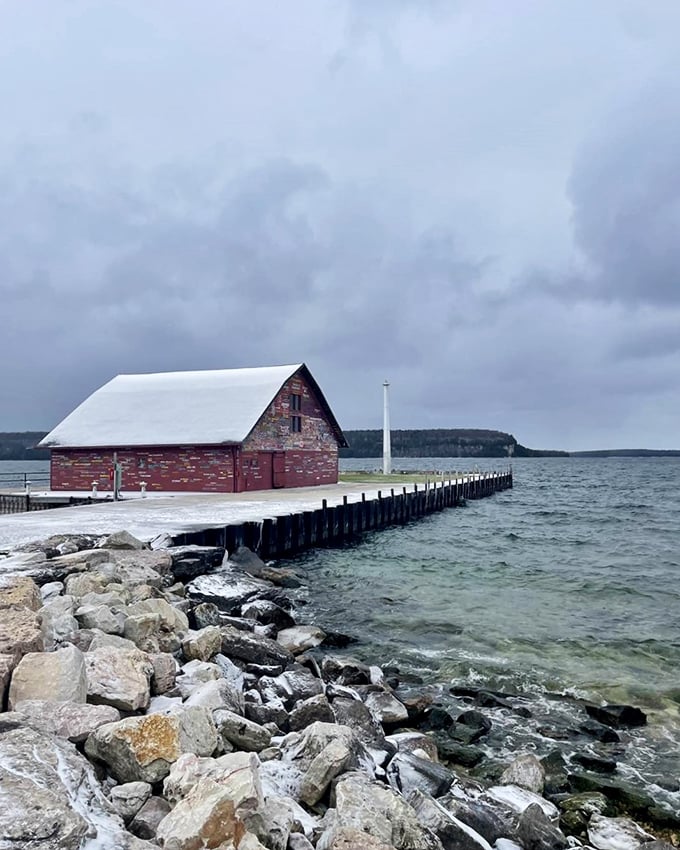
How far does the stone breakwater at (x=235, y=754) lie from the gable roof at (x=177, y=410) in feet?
66.8

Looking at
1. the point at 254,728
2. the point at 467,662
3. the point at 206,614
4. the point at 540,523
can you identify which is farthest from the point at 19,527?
the point at 540,523

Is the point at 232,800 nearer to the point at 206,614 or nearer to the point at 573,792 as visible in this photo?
the point at 573,792

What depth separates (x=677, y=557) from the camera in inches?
789

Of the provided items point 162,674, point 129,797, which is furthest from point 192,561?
point 129,797

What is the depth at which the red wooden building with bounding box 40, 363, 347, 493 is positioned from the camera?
93.1ft

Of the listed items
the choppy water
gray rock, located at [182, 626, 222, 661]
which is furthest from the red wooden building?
gray rock, located at [182, 626, 222, 661]

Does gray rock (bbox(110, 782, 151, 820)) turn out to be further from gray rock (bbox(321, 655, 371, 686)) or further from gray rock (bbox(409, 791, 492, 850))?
gray rock (bbox(321, 655, 371, 686))

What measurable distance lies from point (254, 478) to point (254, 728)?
24.9 meters

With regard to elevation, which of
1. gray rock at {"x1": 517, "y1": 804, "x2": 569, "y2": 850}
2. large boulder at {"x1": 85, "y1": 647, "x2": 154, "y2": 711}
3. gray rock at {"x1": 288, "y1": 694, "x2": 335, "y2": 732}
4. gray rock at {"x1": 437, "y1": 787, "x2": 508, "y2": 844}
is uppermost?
large boulder at {"x1": 85, "y1": 647, "x2": 154, "y2": 711}

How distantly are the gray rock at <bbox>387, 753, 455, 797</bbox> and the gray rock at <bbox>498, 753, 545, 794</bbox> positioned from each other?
82 centimetres

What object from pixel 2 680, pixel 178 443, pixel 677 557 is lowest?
pixel 677 557

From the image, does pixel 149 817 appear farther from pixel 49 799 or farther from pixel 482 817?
pixel 482 817

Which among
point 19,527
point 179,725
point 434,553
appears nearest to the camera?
point 179,725

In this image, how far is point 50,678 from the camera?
476cm
